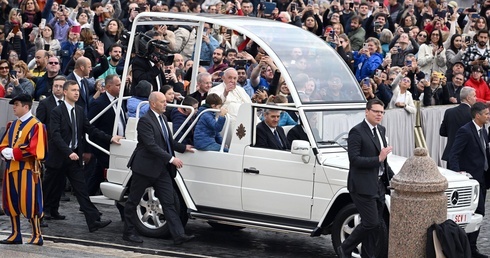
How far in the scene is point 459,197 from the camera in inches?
592

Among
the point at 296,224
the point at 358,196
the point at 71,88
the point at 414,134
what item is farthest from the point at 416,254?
the point at 414,134

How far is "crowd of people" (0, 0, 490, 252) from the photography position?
1669cm

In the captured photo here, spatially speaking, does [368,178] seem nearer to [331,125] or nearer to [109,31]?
[331,125]

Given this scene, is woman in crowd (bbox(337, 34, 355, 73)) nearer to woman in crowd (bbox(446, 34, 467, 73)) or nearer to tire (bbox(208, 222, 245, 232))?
woman in crowd (bbox(446, 34, 467, 73))

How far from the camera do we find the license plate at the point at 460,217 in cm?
1483

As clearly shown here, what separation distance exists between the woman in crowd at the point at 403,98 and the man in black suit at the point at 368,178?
696cm

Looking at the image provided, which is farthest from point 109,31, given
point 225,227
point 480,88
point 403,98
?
point 225,227

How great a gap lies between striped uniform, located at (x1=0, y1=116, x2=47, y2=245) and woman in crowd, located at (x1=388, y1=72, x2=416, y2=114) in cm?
803

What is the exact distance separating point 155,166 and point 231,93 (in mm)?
1654

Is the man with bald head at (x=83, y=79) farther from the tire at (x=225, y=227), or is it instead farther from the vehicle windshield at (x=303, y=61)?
the tire at (x=225, y=227)

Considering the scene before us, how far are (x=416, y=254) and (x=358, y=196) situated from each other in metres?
1.74

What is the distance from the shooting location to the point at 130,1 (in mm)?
26578

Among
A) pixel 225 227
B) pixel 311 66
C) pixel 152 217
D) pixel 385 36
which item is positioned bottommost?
pixel 225 227

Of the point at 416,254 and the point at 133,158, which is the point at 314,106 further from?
the point at 416,254
